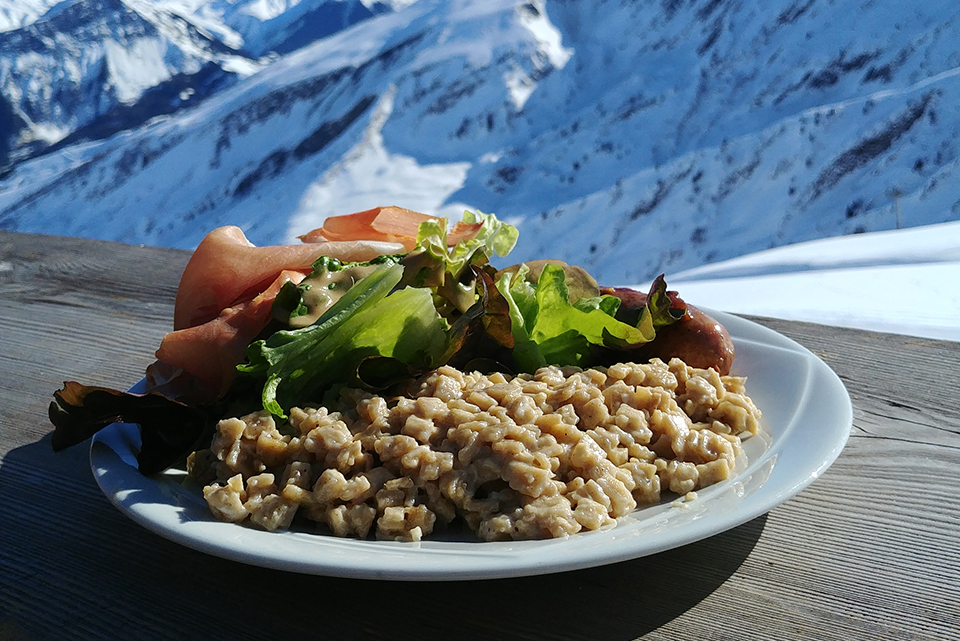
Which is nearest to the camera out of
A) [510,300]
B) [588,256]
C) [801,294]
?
[510,300]

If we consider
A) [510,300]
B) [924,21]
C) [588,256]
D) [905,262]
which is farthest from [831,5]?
[510,300]

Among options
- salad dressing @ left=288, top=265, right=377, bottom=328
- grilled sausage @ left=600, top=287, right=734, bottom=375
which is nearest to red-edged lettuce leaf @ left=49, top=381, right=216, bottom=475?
salad dressing @ left=288, top=265, right=377, bottom=328

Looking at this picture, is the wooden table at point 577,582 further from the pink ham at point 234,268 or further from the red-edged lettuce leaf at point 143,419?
the pink ham at point 234,268

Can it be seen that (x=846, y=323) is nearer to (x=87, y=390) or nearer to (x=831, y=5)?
(x=87, y=390)

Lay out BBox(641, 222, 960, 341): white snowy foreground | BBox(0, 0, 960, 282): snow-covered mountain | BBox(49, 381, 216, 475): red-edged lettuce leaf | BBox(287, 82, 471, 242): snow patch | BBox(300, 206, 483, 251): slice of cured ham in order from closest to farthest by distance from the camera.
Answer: BBox(49, 381, 216, 475): red-edged lettuce leaf → BBox(300, 206, 483, 251): slice of cured ham → BBox(641, 222, 960, 341): white snowy foreground → BBox(0, 0, 960, 282): snow-covered mountain → BBox(287, 82, 471, 242): snow patch

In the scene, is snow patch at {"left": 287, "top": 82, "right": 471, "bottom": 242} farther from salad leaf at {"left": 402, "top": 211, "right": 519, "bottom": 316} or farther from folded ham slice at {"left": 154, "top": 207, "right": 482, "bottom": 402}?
salad leaf at {"left": 402, "top": 211, "right": 519, "bottom": 316}

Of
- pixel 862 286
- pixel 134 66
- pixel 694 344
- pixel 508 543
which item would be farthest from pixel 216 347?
pixel 134 66
